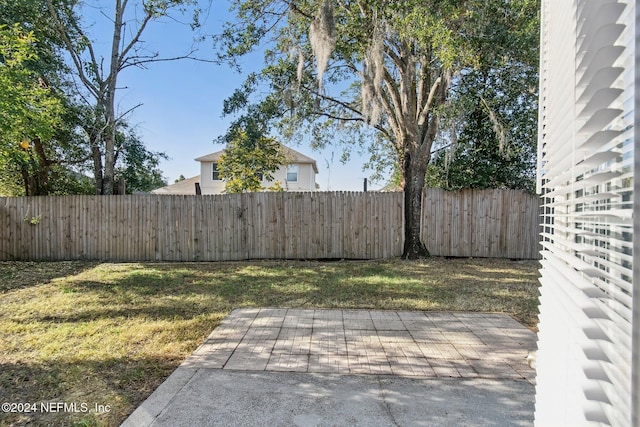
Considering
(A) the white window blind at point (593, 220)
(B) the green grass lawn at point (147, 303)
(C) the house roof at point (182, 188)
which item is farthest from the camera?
(C) the house roof at point (182, 188)

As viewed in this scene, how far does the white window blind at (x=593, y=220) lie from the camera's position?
696 millimetres

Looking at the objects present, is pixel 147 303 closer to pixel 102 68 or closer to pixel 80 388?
pixel 80 388

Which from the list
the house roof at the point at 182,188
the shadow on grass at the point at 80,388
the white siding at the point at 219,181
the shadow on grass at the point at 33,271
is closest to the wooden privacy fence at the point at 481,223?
the shadow on grass at the point at 80,388

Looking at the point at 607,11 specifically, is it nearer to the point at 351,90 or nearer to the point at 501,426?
the point at 501,426

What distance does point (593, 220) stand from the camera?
88cm

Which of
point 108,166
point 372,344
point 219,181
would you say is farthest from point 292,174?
point 372,344

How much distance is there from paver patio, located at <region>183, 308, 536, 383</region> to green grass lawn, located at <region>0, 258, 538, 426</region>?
12.5 inches

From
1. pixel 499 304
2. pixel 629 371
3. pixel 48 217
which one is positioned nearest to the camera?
pixel 629 371

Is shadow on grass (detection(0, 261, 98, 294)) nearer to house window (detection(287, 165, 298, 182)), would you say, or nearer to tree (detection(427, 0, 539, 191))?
tree (detection(427, 0, 539, 191))

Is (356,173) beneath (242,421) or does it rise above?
above

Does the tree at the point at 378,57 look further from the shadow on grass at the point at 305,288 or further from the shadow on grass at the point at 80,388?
the shadow on grass at the point at 80,388

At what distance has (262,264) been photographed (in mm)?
7262

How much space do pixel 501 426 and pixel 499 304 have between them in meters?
2.69

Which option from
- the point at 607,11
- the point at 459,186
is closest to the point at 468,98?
the point at 459,186
